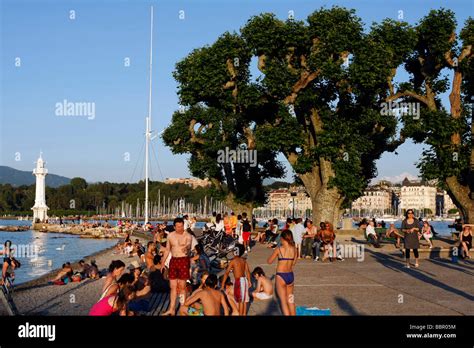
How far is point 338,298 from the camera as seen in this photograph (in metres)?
16.7

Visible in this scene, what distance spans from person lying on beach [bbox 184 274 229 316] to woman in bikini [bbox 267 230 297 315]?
4.23 feet

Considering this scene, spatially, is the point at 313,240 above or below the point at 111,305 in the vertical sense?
above

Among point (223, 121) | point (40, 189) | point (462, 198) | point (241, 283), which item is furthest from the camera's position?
point (40, 189)

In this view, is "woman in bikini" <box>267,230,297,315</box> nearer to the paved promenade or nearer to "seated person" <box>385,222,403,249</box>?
the paved promenade

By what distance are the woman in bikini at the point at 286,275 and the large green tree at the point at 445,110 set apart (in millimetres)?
25154

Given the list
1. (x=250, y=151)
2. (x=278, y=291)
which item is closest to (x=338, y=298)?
(x=278, y=291)

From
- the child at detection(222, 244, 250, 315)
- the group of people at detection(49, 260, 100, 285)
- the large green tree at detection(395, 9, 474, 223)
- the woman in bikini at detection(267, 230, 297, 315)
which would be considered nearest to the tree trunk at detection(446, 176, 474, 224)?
the large green tree at detection(395, 9, 474, 223)

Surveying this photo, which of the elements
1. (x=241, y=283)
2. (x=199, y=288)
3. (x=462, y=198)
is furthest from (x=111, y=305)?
(x=462, y=198)

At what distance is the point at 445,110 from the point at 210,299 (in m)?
28.9

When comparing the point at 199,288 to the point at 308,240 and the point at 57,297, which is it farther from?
the point at 308,240

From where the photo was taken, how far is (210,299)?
1239 centimetres

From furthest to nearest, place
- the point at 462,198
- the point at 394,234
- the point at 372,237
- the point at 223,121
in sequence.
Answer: the point at 223,121
the point at 462,198
the point at 394,234
the point at 372,237
